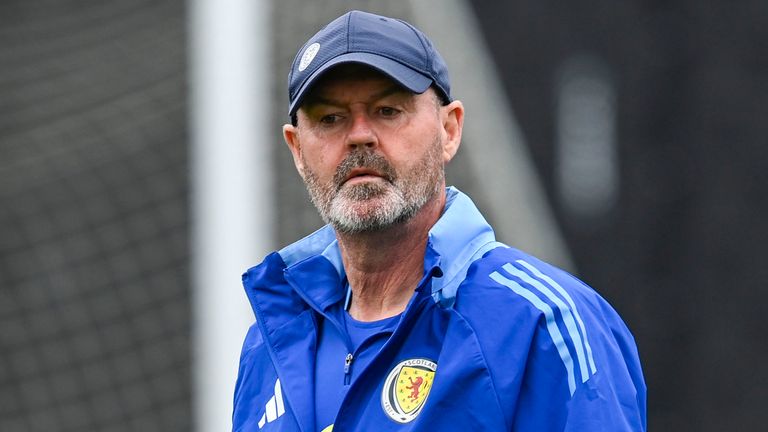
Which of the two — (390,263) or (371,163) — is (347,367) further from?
(371,163)

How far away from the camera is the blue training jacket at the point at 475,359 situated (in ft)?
5.34

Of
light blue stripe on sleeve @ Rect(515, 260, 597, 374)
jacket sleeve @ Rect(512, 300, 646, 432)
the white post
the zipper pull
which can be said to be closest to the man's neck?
the zipper pull

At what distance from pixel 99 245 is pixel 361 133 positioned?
3.49 meters

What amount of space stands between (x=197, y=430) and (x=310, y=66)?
11.0ft

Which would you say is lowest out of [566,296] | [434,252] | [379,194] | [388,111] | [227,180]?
[566,296]

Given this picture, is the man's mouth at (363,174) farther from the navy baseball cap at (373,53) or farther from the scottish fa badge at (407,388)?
A: the scottish fa badge at (407,388)

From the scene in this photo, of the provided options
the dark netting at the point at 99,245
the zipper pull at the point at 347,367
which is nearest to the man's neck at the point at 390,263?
the zipper pull at the point at 347,367

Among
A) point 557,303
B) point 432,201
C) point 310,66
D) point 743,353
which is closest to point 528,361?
point 557,303

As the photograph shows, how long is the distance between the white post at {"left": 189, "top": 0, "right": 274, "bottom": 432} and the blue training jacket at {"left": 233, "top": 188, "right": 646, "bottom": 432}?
92.7 inches

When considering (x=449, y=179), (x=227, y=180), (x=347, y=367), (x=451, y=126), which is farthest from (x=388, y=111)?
(x=449, y=179)

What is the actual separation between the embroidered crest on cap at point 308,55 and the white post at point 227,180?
244cm

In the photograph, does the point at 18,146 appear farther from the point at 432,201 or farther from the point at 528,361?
the point at 528,361

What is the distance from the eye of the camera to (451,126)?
6.82 ft

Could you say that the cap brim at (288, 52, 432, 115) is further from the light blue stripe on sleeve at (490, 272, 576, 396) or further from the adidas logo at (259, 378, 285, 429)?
the adidas logo at (259, 378, 285, 429)
